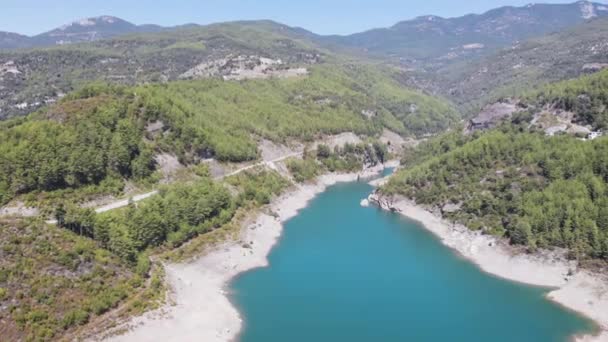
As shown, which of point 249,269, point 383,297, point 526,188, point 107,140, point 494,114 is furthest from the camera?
point 494,114

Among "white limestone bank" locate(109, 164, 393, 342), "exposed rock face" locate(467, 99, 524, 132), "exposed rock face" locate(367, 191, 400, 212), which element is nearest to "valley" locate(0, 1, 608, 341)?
"white limestone bank" locate(109, 164, 393, 342)

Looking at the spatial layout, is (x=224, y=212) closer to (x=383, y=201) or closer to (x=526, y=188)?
(x=383, y=201)

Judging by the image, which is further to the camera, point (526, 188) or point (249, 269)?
point (526, 188)

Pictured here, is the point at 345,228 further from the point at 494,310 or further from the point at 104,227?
the point at 104,227

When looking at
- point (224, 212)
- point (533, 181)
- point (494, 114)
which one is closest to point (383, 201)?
point (533, 181)

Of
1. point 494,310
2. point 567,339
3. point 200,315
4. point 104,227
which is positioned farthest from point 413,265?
point 104,227
